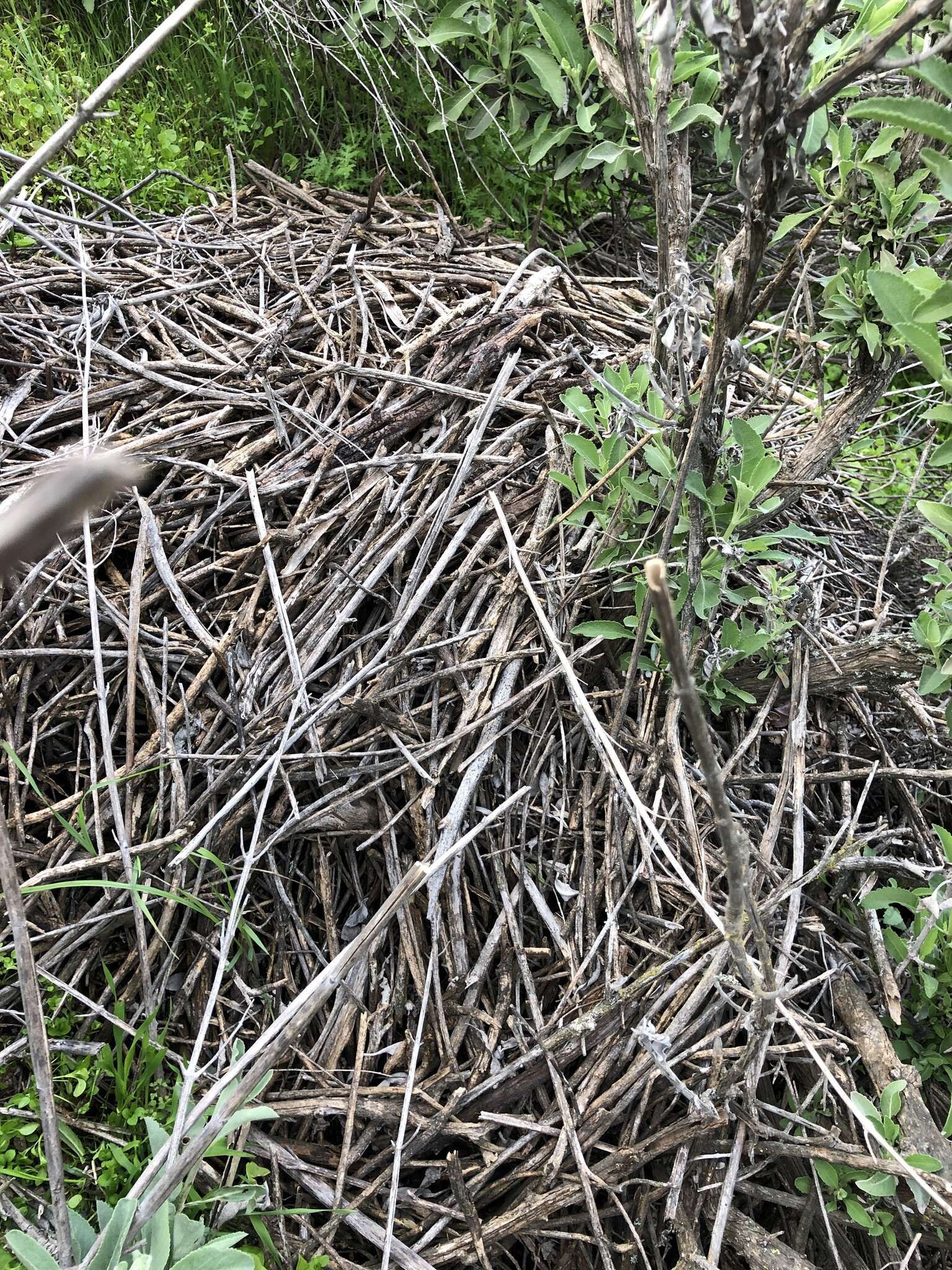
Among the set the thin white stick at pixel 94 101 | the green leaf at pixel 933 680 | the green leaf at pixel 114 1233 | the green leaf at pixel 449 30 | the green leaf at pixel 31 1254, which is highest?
the thin white stick at pixel 94 101

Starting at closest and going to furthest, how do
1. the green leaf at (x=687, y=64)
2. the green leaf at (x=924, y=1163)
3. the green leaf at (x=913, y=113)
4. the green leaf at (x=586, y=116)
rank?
the green leaf at (x=913, y=113)
the green leaf at (x=924, y=1163)
the green leaf at (x=687, y=64)
the green leaf at (x=586, y=116)

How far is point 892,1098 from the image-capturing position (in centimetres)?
133

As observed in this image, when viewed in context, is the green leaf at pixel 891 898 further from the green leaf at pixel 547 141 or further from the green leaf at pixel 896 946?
the green leaf at pixel 547 141

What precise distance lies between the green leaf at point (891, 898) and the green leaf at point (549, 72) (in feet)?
6.84

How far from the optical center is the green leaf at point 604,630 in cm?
161

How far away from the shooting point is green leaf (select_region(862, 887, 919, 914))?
152 centimetres

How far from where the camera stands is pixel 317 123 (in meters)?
2.89

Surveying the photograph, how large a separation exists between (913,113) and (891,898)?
1.23m

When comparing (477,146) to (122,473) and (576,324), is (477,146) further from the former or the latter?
(122,473)

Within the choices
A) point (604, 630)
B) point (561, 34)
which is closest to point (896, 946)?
point (604, 630)

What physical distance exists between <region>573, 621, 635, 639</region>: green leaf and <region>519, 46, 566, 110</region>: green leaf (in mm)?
1536

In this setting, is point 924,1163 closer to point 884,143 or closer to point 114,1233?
point 114,1233

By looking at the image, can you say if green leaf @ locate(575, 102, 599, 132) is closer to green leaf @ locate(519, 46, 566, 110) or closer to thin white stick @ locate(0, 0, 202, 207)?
green leaf @ locate(519, 46, 566, 110)

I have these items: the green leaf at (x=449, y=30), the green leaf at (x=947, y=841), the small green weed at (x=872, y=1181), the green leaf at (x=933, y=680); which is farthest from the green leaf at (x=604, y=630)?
the green leaf at (x=449, y=30)
